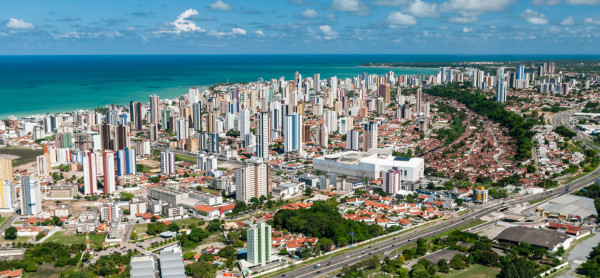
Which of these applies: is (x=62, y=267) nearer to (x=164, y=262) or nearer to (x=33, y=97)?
(x=164, y=262)

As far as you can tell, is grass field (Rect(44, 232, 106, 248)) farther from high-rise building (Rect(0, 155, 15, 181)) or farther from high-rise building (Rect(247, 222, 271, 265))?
high-rise building (Rect(0, 155, 15, 181))

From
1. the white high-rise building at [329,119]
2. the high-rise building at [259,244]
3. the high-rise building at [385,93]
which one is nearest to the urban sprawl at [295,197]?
the high-rise building at [259,244]

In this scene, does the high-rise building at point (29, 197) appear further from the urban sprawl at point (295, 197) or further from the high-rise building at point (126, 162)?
the high-rise building at point (126, 162)

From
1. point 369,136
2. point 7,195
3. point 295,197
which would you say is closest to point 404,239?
point 295,197

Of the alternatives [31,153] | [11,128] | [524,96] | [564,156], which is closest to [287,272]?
[564,156]

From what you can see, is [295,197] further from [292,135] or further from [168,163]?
[292,135]

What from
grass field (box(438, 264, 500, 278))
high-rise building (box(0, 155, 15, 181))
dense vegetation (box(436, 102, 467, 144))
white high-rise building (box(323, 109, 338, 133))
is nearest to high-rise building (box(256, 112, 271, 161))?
white high-rise building (box(323, 109, 338, 133))
